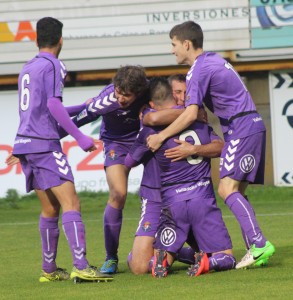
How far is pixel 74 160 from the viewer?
19.9 m

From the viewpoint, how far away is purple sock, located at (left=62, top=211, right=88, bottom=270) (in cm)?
853

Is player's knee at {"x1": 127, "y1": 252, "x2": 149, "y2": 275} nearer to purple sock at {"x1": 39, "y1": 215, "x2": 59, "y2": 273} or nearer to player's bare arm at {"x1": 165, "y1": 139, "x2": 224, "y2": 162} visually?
purple sock at {"x1": 39, "y1": 215, "x2": 59, "y2": 273}

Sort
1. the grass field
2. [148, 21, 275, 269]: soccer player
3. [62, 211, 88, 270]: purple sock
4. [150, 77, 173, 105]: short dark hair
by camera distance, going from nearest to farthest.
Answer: the grass field → [62, 211, 88, 270]: purple sock → [148, 21, 275, 269]: soccer player → [150, 77, 173, 105]: short dark hair

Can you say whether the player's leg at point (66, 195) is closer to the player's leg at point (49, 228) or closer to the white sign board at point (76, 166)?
the player's leg at point (49, 228)

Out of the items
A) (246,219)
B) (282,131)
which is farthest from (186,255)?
(282,131)

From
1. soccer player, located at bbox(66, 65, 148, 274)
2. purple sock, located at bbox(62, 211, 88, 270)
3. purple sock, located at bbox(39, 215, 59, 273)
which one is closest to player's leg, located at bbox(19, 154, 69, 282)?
purple sock, located at bbox(39, 215, 59, 273)

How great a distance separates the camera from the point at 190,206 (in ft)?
29.7

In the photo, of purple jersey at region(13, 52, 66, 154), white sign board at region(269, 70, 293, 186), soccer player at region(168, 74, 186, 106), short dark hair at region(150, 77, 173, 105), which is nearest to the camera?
purple jersey at region(13, 52, 66, 154)

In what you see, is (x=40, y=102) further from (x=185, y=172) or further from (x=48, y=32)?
(x=185, y=172)

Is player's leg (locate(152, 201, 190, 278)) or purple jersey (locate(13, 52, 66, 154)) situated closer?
purple jersey (locate(13, 52, 66, 154))

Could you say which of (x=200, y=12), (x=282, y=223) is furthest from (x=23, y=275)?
(x=200, y=12)

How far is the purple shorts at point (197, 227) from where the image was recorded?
9.02 m

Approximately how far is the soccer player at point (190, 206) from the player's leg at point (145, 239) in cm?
37

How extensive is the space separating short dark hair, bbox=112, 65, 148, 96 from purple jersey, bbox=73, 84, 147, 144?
32cm
